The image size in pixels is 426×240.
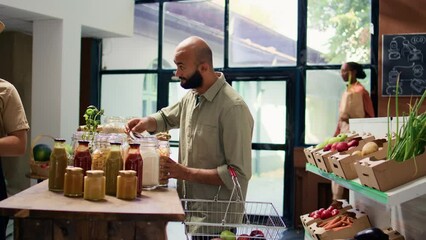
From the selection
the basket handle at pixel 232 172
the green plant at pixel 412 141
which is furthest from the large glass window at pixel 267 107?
the green plant at pixel 412 141

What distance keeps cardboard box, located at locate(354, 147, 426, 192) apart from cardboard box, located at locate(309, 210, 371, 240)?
658mm

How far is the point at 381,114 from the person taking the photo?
543cm

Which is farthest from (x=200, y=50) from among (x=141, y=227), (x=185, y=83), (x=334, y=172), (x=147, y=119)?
(x=141, y=227)

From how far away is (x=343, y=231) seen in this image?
251 cm

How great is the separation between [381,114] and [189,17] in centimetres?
268

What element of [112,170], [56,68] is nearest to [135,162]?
[112,170]

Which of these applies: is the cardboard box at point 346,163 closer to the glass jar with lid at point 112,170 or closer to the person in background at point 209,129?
the person in background at point 209,129

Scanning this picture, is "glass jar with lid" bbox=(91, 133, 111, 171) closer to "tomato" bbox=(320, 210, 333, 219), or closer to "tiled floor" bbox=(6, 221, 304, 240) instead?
"tomato" bbox=(320, 210, 333, 219)

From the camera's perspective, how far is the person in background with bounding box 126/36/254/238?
2.36 m

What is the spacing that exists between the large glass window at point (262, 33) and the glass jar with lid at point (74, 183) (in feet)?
14.9

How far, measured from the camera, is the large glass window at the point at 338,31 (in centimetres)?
571

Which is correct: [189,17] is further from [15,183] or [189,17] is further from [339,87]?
[15,183]

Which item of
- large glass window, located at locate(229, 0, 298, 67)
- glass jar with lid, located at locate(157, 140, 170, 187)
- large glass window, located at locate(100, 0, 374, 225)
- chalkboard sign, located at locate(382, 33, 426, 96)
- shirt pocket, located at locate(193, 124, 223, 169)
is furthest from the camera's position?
large glass window, located at locate(229, 0, 298, 67)

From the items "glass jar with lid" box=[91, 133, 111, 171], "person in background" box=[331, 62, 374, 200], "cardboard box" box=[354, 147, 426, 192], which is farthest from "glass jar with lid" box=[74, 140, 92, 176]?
"person in background" box=[331, 62, 374, 200]
